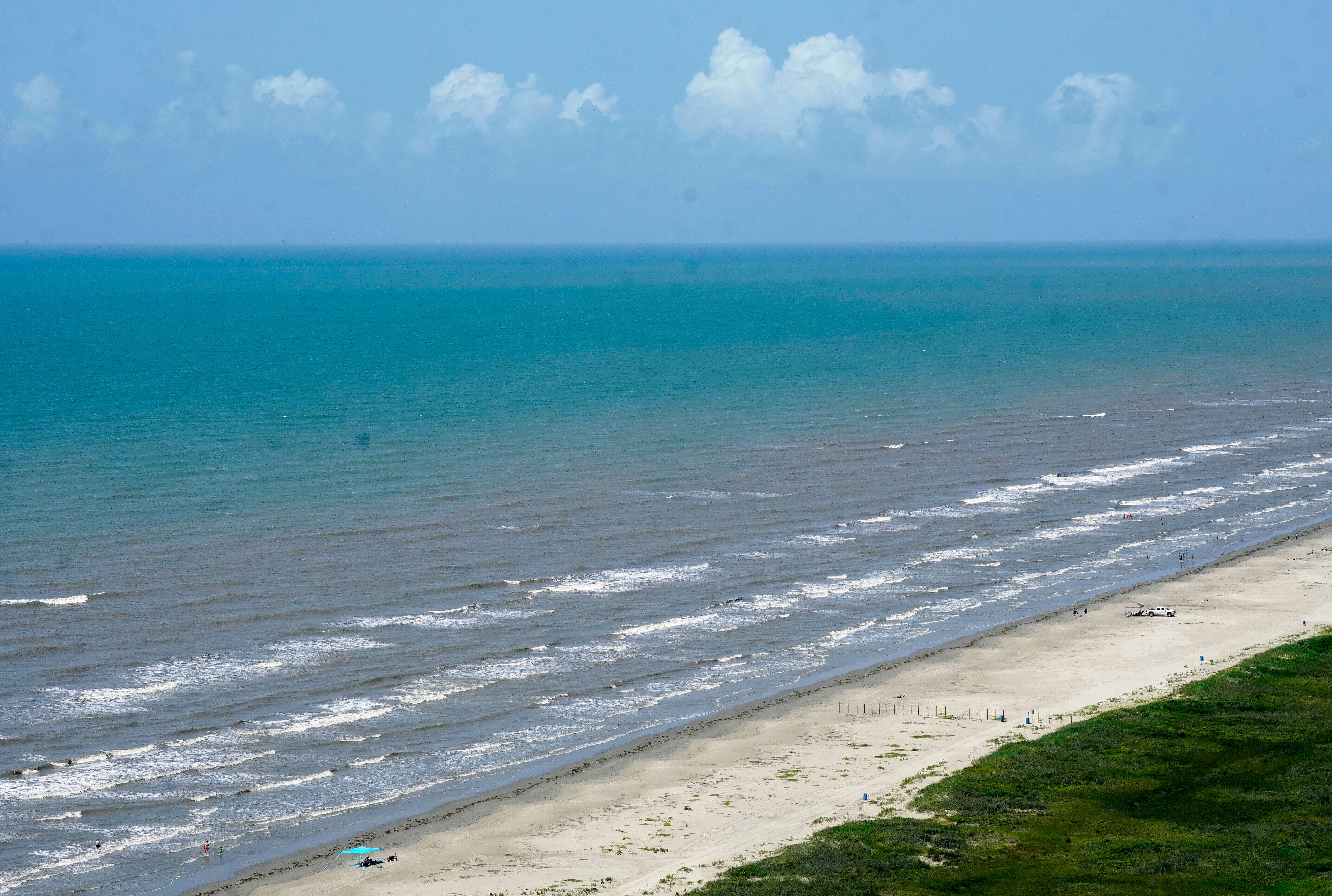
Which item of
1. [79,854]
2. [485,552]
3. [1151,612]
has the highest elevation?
[485,552]

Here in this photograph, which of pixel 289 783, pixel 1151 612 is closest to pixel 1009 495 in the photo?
pixel 1151 612

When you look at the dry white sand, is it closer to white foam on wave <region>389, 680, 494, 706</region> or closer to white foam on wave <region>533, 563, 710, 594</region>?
white foam on wave <region>389, 680, 494, 706</region>

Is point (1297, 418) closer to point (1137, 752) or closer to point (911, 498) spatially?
point (911, 498)

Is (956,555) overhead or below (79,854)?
overhead

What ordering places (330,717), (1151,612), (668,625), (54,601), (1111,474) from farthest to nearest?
(1111,474)
(1151,612)
(54,601)
(668,625)
(330,717)

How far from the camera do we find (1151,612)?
5591 cm

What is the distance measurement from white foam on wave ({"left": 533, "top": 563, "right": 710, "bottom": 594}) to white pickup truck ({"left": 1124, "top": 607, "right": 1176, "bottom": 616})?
18.1m

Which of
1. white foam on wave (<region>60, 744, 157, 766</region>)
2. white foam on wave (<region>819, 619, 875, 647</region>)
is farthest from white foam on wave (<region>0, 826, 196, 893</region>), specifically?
white foam on wave (<region>819, 619, 875, 647</region>)

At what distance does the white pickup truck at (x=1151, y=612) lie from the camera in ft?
183

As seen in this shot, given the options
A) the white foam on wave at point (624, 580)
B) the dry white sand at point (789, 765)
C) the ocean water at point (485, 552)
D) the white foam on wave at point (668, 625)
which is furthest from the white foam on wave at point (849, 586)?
the dry white sand at point (789, 765)

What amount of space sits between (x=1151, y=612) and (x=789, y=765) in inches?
871

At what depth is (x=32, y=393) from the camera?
119 metres

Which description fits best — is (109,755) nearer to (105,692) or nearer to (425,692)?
(105,692)

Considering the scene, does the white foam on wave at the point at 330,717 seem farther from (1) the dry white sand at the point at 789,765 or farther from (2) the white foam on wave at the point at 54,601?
(2) the white foam on wave at the point at 54,601
